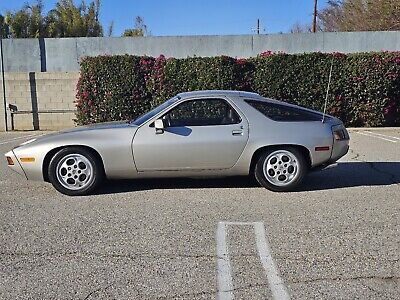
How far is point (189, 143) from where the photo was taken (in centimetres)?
560

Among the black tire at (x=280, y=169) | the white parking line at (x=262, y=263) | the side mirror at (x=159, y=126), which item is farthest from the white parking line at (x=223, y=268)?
the side mirror at (x=159, y=126)

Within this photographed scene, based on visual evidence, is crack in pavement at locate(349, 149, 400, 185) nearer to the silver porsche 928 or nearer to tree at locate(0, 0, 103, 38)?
the silver porsche 928

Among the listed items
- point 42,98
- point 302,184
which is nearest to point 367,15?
point 42,98

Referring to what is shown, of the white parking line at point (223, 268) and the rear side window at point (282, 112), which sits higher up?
the rear side window at point (282, 112)

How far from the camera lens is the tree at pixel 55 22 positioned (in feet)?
69.1

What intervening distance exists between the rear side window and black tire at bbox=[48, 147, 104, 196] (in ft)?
7.61

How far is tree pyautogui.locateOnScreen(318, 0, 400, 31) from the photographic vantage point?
21547 millimetres

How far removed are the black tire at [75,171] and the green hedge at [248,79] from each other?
7048 mm

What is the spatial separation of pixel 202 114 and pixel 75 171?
191 centimetres

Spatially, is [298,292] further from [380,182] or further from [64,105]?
[64,105]

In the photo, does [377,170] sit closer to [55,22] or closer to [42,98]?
[42,98]

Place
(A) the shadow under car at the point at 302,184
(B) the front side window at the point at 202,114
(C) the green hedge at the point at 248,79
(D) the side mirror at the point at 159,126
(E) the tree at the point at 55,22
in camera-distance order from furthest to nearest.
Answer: (E) the tree at the point at 55,22 → (C) the green hedge at the point at 248,79 → (A) the shadow under car at the point at 302,184 → (B) the front side window at the point at 202,114 → (D) the side mirror at the point at 159,126

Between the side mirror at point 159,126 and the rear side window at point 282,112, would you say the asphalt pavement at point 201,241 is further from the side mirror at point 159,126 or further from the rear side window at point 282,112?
the rear side window at point 282,112

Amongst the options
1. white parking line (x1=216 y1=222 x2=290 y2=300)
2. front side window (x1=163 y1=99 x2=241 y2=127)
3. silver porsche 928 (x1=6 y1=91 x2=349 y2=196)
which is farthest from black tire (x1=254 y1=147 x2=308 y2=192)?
white parking line (x1=216 y1=222 x2=290 y2=300)
